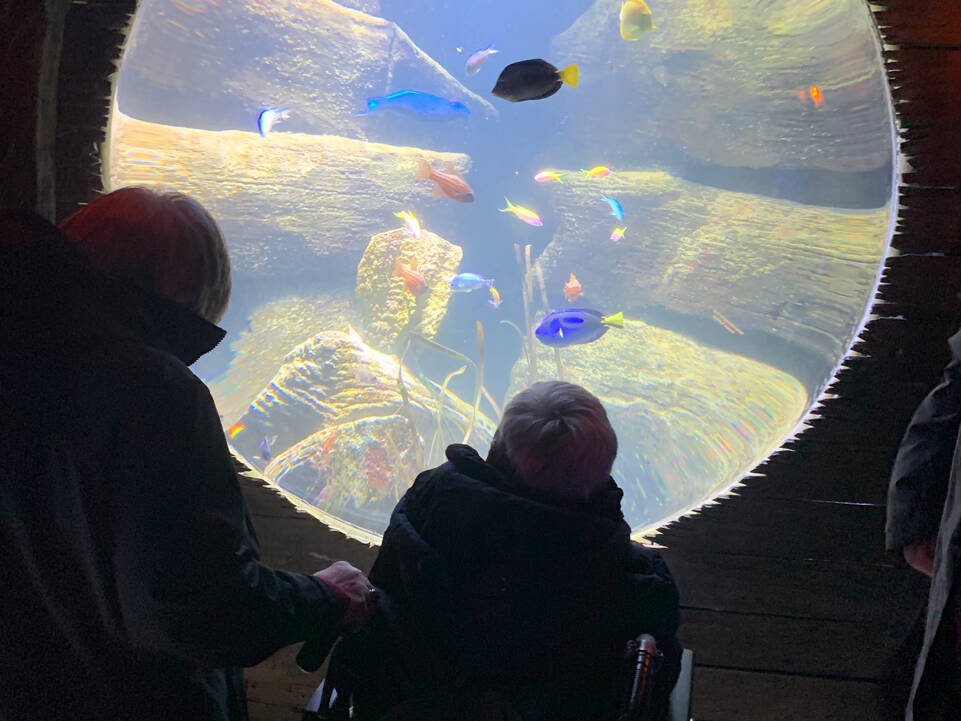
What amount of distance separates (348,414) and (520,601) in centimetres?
506

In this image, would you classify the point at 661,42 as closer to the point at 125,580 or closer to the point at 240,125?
the point at 240,125

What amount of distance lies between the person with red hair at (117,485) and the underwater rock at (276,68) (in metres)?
12.5

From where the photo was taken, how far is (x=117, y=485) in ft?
2.33

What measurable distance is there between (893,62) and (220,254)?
126 centimetres

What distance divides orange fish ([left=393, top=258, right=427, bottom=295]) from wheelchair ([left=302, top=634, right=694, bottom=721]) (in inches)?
300

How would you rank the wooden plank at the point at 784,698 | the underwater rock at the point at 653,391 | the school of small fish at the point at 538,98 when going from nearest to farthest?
the wooden plank at the point at 784,698, the school of small fish at the point at 538,98, the underwater rock at the point at 653,391

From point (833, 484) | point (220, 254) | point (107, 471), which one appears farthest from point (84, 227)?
point (833, 484)

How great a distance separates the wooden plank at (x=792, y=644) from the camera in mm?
1449

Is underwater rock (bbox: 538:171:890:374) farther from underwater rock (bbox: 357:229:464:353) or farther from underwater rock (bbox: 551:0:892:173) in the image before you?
underwater rock (bbox: 357:229:464:353)

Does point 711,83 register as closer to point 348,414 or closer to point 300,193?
point 300,193

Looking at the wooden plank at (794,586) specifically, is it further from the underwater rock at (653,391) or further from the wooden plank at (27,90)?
the underwater rock at (653,391)

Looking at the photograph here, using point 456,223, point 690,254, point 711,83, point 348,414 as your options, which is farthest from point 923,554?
point 456,223

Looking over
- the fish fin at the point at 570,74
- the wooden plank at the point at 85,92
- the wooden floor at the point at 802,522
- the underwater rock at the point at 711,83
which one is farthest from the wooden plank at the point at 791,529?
the underwater rock at the point at 711,83

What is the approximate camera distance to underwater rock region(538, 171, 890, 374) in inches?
337
